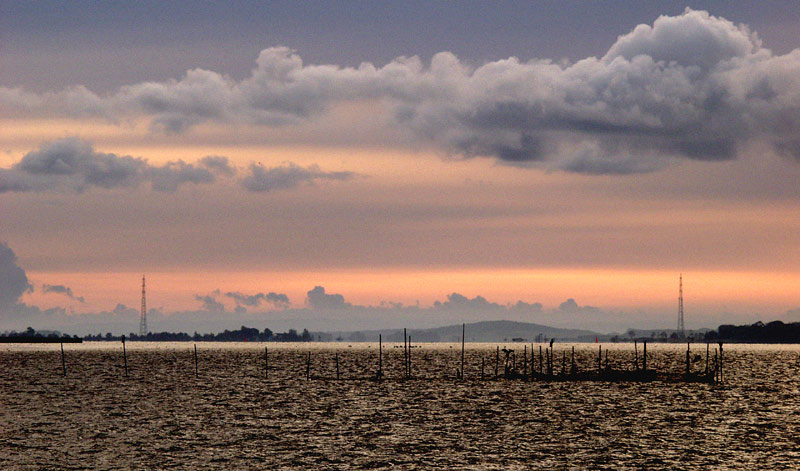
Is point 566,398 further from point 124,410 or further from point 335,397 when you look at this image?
point 124,410

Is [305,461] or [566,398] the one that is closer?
[305,461]

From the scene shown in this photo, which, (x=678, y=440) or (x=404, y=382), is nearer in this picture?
(x=678, y=440)

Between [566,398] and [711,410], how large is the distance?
55.3ft

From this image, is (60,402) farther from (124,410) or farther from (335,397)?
(335,397)

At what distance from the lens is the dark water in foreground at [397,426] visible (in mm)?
57531

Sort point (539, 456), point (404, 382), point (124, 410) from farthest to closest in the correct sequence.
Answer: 1. point (404, 382)
2. point (124, 410)
3. point (539, 456)

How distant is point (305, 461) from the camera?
5659cm

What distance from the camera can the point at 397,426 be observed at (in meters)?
74.6

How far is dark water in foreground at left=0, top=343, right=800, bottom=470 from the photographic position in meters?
57.5

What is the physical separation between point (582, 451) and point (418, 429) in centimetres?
1538

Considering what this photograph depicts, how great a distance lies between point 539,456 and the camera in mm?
→ 59469

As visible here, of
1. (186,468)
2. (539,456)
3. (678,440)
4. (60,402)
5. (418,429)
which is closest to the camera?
(186,468)

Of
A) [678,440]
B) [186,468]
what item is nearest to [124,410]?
[186,468]

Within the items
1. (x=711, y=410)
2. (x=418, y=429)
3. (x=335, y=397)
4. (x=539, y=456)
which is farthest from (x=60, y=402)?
(x=711, y=410)
